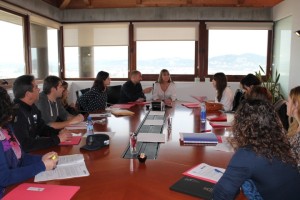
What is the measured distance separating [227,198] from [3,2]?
4408mm

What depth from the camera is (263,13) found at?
623cm

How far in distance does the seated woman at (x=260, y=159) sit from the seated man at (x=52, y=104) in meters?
1.93

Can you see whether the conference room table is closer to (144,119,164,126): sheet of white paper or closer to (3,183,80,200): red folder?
(3,183,80,200): red folder

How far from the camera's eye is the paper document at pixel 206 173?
156 centimetres

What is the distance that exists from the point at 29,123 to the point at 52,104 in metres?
0.88

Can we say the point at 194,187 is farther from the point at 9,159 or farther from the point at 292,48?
the point at 292,48

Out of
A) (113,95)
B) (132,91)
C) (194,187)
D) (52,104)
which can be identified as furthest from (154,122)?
(113,95)

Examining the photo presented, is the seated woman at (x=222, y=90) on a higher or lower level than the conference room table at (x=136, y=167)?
higher

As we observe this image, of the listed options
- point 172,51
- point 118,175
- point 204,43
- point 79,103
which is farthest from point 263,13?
point 118,175

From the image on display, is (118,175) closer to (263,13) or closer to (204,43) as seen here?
(204,43)

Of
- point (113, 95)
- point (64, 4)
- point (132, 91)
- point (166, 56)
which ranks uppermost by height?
point (64, 4)

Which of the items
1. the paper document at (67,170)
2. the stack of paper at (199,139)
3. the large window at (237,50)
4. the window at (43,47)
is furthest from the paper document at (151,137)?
the large window at (237,50)

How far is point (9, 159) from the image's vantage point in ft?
5.35

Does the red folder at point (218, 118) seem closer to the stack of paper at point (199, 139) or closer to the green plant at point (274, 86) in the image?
the stack of paper at point (199, 139)
